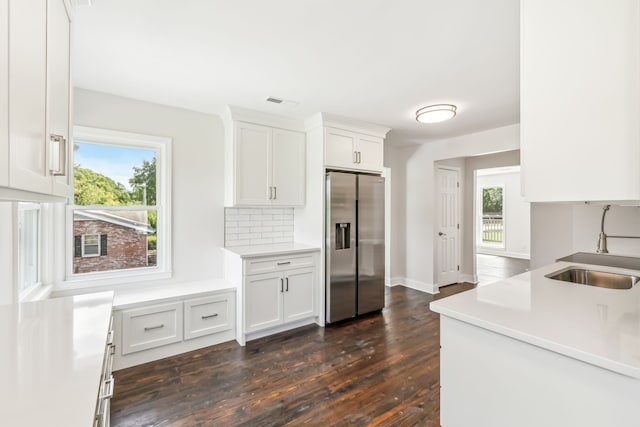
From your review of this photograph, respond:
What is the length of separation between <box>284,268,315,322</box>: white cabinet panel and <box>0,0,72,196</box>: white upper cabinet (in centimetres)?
226

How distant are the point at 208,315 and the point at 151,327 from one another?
0.49m

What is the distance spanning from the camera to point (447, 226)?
16.2ft

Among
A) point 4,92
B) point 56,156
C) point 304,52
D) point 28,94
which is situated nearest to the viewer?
point 4,92

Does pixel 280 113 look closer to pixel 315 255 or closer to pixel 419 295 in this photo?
pixel 315 255

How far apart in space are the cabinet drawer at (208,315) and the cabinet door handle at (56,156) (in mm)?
1962

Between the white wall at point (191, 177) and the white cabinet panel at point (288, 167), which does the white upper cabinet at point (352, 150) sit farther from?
the white wall at point (191, 177)

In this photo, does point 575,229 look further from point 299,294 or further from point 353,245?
point 299,294

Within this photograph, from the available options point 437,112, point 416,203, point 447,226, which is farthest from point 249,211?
point 447,226

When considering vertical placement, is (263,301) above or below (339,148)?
below

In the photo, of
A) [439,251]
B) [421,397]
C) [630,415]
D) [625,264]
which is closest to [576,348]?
[630,415]

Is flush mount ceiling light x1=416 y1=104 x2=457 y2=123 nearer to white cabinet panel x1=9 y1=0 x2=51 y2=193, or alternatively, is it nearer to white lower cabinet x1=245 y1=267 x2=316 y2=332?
white lower cabinet x1=245 y1=267 x2=316 y2=332

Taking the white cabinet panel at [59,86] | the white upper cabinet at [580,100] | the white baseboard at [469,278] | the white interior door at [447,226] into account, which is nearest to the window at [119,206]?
the white cabinet panel at [59,86]

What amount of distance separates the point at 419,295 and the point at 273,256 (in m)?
2.58

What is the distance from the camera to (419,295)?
14.8ft
